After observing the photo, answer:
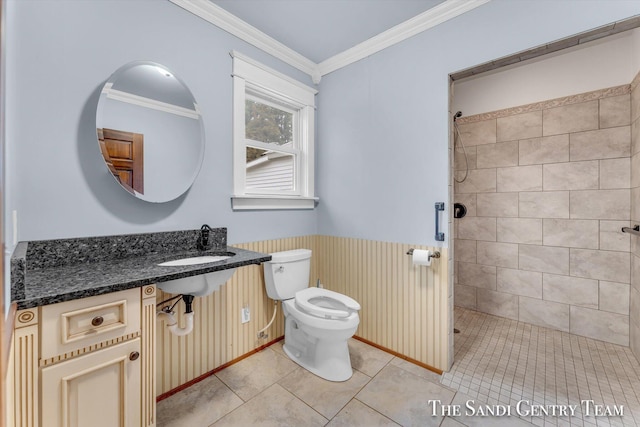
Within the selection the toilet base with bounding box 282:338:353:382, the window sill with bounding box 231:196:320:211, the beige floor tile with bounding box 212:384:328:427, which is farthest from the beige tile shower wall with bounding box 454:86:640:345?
the beige floor tile with bounding box 212:384:328:427

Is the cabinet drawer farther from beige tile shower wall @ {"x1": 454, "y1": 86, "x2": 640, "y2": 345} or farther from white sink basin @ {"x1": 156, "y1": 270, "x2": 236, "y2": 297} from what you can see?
beige tile shower wall @ {"x1": 454, "y1": 86, "x2": 640, "y2": 345}

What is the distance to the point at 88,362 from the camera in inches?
40.4

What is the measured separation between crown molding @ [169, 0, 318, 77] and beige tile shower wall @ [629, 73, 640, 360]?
2480 mm

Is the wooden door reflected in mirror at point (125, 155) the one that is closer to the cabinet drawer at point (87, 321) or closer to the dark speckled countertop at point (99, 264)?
the dark speckled countertop at point (99, 264)

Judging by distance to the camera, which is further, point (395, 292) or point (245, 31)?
point (395, 292)

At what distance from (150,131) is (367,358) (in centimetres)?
209

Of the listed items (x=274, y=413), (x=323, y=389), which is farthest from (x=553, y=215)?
(x=274, y=413)

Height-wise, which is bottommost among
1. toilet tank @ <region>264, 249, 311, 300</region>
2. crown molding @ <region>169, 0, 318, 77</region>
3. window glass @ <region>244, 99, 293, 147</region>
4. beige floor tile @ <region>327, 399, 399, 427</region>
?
beige floor tile @ <region>327, 399, 399, 427</region>

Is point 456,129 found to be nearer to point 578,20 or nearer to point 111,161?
point 578,20

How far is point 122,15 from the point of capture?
1.52 metres

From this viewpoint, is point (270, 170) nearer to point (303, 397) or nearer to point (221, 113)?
point (221, 113)

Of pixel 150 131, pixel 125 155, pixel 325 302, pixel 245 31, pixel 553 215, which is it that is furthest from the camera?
pixel 553 215

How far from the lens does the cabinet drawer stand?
3.10 ft

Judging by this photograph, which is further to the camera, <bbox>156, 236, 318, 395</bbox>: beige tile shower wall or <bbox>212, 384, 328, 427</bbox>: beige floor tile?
<bbox>156, 236, 318, 395</bbox>: beige tile shower wall
